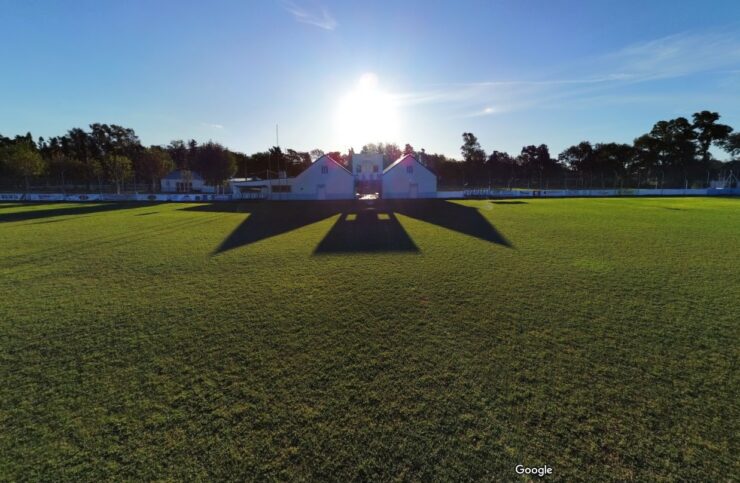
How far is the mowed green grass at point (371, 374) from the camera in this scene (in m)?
2.68

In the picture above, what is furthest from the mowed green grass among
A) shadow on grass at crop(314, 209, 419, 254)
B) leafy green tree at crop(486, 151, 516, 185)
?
leafy green tree at crop(486, 151, 516, 185)

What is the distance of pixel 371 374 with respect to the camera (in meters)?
3.84

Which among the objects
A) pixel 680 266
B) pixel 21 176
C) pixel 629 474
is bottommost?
pixel 629 474

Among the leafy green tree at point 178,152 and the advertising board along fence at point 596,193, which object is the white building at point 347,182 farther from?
the leafy green tree at point 178,152

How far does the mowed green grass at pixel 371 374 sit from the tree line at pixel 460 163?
5246 cm

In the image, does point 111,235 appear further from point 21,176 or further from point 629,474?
point 21,176

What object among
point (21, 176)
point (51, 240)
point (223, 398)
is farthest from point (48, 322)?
point (21, 176)

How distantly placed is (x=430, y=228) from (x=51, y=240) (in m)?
16.6

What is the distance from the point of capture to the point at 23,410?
3244mm

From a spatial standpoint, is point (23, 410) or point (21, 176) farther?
point (21, 176)

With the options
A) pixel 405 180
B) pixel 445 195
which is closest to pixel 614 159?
pixel 445 195

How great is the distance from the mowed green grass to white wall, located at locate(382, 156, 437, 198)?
34.8m

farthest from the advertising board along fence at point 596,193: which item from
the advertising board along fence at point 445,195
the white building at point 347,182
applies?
the white building at point 347,182

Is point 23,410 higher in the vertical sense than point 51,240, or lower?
lower
